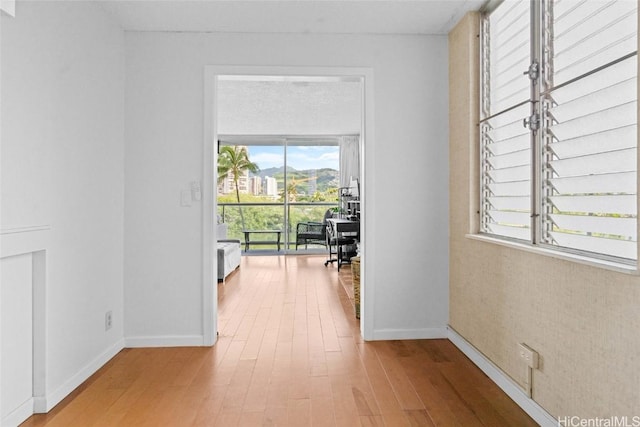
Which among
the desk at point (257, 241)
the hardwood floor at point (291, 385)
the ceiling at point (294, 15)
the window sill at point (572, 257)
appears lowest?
the hardwood floor at point (291, 385)

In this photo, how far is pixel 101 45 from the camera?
2.79 meters

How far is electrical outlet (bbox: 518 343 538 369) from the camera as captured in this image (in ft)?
6.84

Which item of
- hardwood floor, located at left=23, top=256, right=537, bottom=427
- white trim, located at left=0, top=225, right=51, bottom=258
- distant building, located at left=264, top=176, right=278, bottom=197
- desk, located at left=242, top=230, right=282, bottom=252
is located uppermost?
distant building, located at left=264, top=176, right=278, bottom=197

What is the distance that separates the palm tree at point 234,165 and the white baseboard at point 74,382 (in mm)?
6372

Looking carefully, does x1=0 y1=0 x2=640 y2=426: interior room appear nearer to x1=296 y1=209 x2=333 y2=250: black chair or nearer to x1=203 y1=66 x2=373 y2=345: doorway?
A: x1=203 y1=66 x2=373 y2=345: doorway

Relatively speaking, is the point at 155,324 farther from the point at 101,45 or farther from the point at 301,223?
the point at 301,223

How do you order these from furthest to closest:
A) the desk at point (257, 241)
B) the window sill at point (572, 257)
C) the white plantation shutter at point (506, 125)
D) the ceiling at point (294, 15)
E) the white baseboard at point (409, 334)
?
the desk at point (257, 241)
the white baseboard at point (409, 334)
the ceiling at point (294, 15)
the white plantation shutter at point (506, 125)
the window sill at point (572, 257)

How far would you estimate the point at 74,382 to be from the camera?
244 cm

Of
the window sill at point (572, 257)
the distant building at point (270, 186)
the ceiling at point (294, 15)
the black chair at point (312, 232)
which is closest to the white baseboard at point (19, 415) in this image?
the ceiling at point (294, 15)

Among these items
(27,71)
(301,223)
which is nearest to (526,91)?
(27,71)

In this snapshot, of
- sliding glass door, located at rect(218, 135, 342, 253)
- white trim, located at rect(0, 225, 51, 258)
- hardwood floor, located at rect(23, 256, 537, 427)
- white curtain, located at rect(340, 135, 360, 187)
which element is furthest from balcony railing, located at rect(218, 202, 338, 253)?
white trim, located at rect(0, 225, 51, 258)

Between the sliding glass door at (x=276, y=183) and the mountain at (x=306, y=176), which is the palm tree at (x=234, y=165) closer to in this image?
the sliding glass door at (x=276, y=183)

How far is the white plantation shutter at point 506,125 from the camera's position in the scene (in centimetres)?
232

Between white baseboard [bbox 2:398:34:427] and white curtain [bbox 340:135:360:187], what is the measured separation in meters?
7.65
